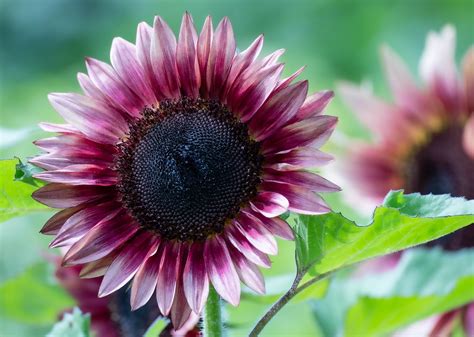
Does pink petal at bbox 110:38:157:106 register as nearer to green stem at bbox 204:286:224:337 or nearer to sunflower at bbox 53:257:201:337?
green stem at bbox 204:286:224:337

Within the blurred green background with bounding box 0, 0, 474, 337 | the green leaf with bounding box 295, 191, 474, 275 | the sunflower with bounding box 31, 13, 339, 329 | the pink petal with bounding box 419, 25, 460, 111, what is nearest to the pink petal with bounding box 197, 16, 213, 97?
the sunflower with bounding box 31, 13, 339, 329

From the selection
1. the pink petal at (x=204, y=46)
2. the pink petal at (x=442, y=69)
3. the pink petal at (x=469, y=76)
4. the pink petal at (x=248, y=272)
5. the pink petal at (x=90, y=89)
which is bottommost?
the pink petal at (x=248, y=272)

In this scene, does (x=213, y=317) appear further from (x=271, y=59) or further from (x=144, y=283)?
(x=271, y=59)

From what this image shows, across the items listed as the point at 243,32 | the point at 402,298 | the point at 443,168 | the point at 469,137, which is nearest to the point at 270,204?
the point at 402,298

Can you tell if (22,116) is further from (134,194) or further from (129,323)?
(134,194)

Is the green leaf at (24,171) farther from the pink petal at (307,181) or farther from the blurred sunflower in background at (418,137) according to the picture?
the blurred sunflower in background at (418,137)

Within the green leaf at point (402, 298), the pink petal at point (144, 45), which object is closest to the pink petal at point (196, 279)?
the pink petal at point (144, 45)
